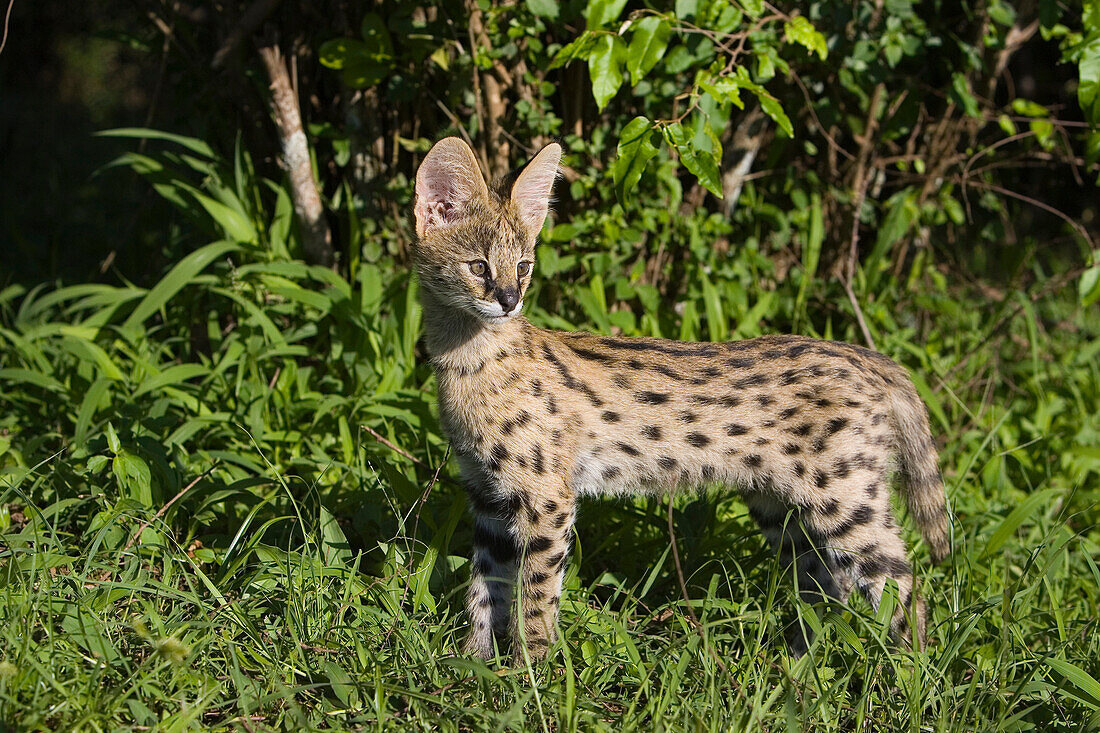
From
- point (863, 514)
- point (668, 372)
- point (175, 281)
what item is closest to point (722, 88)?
point (668, 372)

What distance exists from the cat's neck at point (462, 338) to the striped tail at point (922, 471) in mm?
1815

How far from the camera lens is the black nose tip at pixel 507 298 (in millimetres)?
3932

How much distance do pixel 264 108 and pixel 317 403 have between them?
2.16m

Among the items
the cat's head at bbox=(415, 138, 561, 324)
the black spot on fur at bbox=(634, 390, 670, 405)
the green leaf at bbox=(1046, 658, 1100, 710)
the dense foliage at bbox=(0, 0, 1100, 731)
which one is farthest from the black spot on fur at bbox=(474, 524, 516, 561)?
the green leaf at bbox=(1046, 658, 1100, 710)

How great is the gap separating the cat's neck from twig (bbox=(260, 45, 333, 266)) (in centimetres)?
215

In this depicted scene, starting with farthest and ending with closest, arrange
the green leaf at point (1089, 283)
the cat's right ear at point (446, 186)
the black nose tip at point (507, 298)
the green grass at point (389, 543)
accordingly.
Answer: the green leaf at point (1089, 283), the cat's right ear at point (446, 186), the black nose tip at point (507, 298), the green grass at point (389, 543)

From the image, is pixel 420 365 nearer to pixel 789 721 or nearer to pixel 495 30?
pixel 495 30

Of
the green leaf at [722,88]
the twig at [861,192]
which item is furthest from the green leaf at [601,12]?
the twig at [861,192]

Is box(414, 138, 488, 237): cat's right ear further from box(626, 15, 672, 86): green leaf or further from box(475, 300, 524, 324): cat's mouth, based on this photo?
box(626, 15, 672, 86): green leaf

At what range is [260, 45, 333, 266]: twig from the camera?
5750 mm

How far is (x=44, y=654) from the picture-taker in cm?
334

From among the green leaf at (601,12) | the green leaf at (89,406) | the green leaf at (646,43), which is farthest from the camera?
the green leaf at (89,406)

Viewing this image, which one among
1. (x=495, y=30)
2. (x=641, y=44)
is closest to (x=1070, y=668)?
(x=641, y=44)

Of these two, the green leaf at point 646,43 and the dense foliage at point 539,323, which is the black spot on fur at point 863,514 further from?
the green leaf at point 646,43
